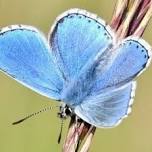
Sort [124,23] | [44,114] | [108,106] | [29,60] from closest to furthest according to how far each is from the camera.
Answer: [124,23] < [108,106] < [29,60] < [44,114]

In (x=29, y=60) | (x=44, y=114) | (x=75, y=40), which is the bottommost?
(x=44, y=114)

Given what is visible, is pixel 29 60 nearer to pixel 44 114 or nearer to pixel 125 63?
pixel 125 63

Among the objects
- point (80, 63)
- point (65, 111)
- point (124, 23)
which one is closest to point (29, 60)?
point (80, 63)

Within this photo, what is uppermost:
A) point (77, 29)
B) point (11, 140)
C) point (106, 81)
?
point (77, 29)

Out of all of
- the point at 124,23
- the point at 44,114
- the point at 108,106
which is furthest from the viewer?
the point at 44,114

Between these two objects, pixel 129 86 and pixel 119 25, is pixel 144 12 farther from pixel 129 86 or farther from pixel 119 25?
pixel 129 86

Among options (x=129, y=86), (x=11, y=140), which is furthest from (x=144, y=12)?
(x=11, y=140)

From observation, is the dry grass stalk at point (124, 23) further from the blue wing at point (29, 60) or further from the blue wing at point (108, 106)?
the blue wing at point (29, 60)
